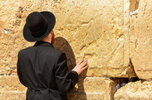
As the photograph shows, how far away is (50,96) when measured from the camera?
2.38 metres

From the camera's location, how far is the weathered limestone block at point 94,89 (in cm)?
271

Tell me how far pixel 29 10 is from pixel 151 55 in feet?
5.37

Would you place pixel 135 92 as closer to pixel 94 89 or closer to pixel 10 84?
pixel 94 89

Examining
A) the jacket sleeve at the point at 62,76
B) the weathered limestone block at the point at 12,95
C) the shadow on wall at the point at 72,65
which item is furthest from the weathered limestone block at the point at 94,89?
the weathered limestone block at the point at 12,95

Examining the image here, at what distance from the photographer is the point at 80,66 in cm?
267

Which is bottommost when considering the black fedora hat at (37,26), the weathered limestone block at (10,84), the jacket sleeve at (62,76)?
the weathered limestone block at (10,84)

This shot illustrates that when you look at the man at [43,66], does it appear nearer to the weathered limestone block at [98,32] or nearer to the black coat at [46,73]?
the black coat at [46,73]

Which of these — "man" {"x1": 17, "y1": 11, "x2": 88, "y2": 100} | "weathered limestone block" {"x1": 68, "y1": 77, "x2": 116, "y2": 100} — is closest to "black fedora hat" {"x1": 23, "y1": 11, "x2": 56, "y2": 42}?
"man" {"x1": 17, "y1": 11, "x2": 88, "y2": 100}

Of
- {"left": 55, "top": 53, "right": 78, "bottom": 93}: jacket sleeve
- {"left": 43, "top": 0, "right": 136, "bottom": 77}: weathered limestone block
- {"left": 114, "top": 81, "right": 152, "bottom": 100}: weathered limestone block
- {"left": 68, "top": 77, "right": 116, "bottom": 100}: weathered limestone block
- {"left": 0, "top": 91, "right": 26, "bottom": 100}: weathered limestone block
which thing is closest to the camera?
{"left": 55, "top": 53, "right": 78, "bottom": 93}: jacket sleeve

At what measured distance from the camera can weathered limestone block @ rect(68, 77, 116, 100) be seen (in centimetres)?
271

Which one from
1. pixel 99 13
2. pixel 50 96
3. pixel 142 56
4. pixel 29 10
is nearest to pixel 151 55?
pixel 142 56

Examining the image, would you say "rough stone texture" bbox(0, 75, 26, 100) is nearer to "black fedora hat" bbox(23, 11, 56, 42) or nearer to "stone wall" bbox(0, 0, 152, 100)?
"stone wall" bbox(0, 0, 152, 100)

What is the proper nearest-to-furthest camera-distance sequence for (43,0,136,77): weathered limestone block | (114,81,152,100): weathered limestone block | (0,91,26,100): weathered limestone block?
1. (114,81,152,100): weathered limestone block
2. (43,0,136,77): weathered limestone block
3. (0,91,26,100): weathered limestone block

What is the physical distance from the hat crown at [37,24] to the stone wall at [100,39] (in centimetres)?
46
